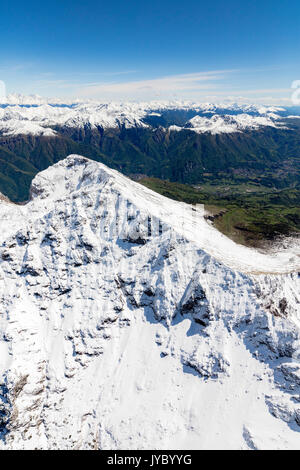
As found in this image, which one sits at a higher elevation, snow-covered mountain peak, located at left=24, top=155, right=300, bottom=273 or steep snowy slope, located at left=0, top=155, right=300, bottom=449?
snow-covered mountain peak, located at left=24, top=155, right=300, bottom=273

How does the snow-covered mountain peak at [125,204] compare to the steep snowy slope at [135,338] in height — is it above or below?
above

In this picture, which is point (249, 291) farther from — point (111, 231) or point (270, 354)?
point (111, 231)

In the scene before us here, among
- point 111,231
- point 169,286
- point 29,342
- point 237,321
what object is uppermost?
point 111,231

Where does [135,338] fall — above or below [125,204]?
below

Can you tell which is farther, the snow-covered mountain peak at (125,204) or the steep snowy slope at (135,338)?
the snow-covered mountain peak at (125,204)

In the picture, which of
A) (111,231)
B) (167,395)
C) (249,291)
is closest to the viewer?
(167,395)

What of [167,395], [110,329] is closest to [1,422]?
[110,329]

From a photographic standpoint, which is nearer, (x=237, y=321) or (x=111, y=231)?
(x=237, y=321)

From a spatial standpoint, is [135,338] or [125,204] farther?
[125,204]
